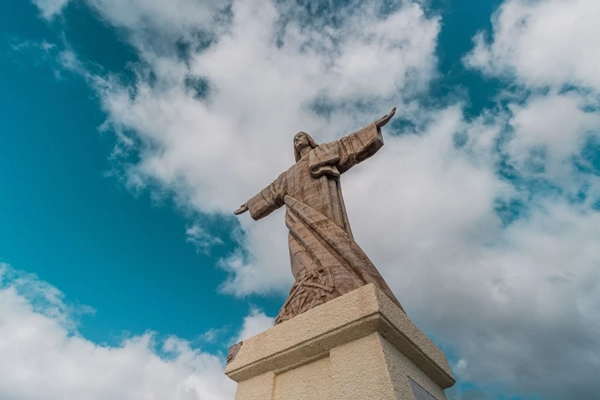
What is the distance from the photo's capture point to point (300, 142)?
8.58m

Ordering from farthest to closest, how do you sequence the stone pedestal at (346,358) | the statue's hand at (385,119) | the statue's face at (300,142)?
1. the statue's face at (300,142)
2. the statue's hand at (385,119)
3. the stone pedestal at (346,358)

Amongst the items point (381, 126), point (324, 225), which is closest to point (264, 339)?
point (324, 225)

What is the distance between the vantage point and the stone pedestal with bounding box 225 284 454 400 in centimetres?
322

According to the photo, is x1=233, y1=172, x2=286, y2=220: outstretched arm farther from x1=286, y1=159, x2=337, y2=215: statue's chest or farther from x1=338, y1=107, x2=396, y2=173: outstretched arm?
x1=338, y1=107, x2=396, y2=173: outstretched arm

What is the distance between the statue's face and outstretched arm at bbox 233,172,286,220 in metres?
0.89

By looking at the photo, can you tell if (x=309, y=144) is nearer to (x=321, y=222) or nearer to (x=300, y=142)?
(x=300, y=142)

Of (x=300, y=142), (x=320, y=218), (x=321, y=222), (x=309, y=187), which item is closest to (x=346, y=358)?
(x=321, y=222)

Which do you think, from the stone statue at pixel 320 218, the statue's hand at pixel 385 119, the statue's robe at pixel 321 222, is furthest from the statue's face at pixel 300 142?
the statue's hand at pixel 385 119

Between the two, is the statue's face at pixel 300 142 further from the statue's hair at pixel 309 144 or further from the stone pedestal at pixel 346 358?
the stone pedestal at pixel 346 358

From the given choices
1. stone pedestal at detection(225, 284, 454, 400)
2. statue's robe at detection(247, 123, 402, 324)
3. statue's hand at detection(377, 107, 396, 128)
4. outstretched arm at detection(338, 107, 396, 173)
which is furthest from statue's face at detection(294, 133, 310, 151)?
stone pedestal at detection(225, 284, 454, 400)

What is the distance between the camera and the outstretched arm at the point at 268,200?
783 cm

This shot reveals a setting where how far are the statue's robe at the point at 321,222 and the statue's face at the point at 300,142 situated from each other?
2.26 ft

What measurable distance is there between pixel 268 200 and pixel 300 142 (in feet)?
5.14

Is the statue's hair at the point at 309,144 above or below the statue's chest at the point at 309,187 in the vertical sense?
above
